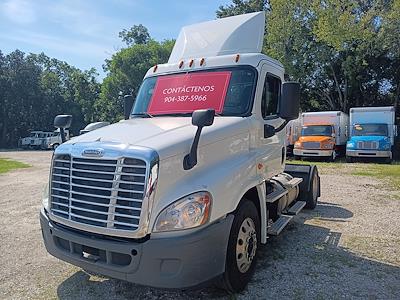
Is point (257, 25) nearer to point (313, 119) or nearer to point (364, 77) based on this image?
point (313, 119)

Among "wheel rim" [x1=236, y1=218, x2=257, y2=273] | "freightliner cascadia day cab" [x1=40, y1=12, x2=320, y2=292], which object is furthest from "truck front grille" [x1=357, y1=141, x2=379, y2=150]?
"wheel rim" [x1=236, y1=218, x2=257, y2=273]

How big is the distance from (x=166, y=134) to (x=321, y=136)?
63.3 ft

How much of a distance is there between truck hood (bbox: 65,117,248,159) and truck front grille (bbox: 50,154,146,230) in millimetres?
245

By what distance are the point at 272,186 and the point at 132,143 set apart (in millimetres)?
2874

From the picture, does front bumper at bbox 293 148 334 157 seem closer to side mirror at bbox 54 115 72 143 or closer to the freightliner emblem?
side mirror at bbox 54 115 72 143

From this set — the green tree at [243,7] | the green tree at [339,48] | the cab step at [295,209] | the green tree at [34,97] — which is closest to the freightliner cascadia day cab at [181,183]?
the cab step at [295,209]

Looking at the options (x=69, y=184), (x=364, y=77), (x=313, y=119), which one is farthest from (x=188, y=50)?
(x=364, y=77)

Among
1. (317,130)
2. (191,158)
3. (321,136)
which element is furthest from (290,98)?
(317,130)

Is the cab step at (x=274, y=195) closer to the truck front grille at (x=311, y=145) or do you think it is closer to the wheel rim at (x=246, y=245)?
the wheel rim at (x=246, y=245)

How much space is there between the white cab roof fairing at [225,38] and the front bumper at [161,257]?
9.07 ft

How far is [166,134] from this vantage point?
364 cm

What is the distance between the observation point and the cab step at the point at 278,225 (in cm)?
472

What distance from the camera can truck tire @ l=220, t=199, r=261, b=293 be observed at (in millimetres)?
3681

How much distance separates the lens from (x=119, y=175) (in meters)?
3.24
